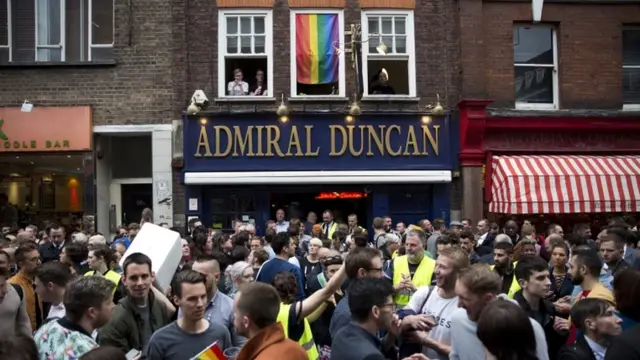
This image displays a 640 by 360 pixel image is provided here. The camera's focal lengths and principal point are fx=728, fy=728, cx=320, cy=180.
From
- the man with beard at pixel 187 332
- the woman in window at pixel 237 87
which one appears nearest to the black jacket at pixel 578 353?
the man with beard at pixel 187 332

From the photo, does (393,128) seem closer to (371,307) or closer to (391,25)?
(391,25)

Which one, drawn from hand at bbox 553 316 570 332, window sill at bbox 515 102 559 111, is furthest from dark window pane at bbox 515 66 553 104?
hand at bbox 553 316 570 332

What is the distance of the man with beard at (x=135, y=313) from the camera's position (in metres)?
5.64

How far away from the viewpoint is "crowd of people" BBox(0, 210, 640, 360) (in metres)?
4.21

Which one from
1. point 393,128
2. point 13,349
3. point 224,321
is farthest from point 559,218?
point 13,349

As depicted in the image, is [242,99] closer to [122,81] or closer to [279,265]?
[122,81]

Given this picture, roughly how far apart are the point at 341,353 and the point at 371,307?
338mm

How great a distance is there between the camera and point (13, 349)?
3715 mm

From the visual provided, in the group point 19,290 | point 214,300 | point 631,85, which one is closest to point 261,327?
point 214,300

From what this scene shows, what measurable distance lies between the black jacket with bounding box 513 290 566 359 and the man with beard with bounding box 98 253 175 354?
3.03 m

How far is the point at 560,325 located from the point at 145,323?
11.1 ft

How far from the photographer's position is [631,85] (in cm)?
1830

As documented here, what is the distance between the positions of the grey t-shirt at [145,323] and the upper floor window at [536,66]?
541 inches

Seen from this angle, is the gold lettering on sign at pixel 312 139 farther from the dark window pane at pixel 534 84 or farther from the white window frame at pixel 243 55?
the dark window pane at pixel 534 84
